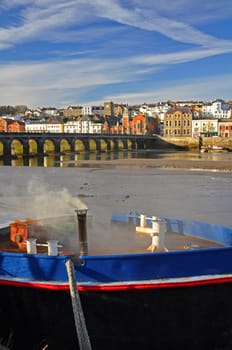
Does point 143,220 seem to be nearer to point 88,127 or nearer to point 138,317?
point 138,317

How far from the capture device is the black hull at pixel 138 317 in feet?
25.7

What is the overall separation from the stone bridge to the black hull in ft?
272

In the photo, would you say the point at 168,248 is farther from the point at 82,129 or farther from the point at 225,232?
the point at 82,129

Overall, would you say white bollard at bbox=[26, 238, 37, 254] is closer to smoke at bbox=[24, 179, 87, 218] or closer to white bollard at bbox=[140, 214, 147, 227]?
white bollard at bbox=[140, 214, 147, 227]

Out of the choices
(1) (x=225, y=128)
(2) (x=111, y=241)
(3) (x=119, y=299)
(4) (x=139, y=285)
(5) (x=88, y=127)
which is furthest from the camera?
(5) (x=88, y=127)

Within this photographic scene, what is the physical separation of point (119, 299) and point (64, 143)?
A: 11778 cm

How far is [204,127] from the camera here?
14325cm

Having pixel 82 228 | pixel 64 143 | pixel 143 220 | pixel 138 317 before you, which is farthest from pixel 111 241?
pixel 64 143

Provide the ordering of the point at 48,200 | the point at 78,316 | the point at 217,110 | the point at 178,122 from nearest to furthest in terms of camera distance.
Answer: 1. the point at 78,316
2. the point at 48,200
3. the point at 178,122
4. the point at 217,110

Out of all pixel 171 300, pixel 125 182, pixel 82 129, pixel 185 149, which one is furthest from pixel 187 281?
pixel 82 129

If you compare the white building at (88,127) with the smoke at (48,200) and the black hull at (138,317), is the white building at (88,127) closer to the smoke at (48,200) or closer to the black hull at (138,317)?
the smoke at (48,200)

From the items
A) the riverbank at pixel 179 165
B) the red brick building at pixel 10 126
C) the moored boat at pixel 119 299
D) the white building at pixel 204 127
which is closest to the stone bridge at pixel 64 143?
the white building at pixel 204 127

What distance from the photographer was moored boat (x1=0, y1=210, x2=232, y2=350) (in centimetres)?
768

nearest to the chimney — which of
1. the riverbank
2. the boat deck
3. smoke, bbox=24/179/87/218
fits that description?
the boat deck
